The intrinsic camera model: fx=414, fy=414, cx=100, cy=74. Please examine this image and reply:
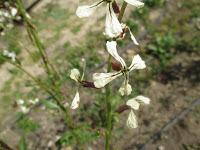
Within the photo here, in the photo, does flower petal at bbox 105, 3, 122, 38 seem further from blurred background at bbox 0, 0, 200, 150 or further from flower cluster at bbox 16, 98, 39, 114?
flower cluster at bbox 16, 98, 39, 114

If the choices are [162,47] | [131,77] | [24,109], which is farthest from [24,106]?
[162,47]

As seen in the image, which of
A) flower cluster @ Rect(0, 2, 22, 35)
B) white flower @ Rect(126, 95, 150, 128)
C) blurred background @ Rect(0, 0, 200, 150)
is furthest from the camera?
blurred background @ Rect(0, 0, 200, 150)

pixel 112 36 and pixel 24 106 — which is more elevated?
pixel 112 36

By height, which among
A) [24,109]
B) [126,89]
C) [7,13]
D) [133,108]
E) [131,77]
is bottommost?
[131,77]

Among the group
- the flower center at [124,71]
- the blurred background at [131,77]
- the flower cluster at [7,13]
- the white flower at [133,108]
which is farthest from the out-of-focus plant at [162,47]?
the flower center at [124,71]

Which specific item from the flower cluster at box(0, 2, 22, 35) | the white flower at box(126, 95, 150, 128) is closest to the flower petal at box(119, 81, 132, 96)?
the white flower at box(126, 95, 150, 128)

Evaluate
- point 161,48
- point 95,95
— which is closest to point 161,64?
point 161,48

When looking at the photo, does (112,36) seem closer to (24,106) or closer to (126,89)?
(126,89)

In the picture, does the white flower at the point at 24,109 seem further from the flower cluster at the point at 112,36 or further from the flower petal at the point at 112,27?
the flower petal at the point at 112,27

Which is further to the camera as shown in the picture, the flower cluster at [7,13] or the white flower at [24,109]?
the white flower at [24,109]
